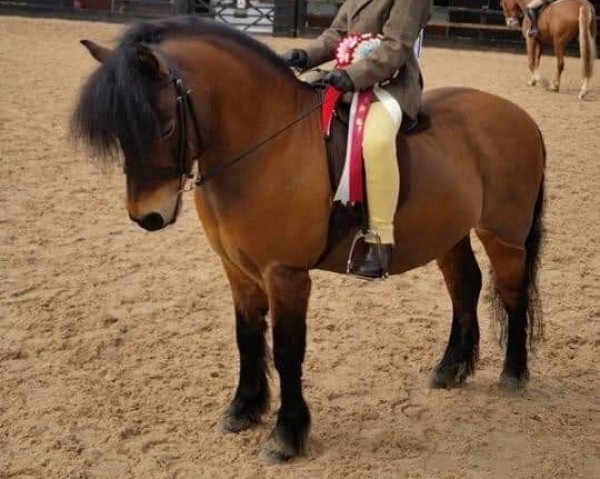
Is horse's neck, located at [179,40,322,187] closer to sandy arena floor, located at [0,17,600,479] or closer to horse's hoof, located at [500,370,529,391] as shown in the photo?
sandy arena floor, located at [0,17,600,479]

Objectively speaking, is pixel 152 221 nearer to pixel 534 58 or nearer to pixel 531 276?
pixel 531 276

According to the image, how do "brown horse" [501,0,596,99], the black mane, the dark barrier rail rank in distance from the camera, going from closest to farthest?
the black mane → "brown horse" [501,0,596,99] → the dark barrier rail

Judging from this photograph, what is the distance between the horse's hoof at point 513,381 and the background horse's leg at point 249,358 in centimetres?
115

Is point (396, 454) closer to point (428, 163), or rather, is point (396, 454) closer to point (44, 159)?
point (428, 163)

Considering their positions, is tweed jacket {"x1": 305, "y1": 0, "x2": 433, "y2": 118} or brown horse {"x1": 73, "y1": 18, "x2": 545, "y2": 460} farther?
tweed jacket {"x1": 305, "y1": 0, "x2": 433, "y2": 118}

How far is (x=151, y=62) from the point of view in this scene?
2340 millimetres

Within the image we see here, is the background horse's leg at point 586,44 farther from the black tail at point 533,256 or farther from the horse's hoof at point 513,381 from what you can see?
the horse's hoof at point 513,381

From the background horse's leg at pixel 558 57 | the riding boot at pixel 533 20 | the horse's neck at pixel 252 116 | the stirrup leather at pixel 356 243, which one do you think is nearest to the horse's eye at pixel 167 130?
the horse's neck at pixel 252 116

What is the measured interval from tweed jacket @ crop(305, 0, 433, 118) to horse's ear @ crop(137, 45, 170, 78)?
66 cm

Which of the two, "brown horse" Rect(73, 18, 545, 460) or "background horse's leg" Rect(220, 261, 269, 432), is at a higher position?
"brown horse" Rect(73, 18, 545, 460)

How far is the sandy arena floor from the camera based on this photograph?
2.94m

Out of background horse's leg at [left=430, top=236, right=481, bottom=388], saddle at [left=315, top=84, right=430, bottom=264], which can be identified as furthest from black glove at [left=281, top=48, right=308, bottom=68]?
background horse's leg at [left=430, top=236, right=481, bottom=388]

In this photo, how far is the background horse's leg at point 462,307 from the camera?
11.8ft

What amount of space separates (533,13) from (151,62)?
36.9ft
